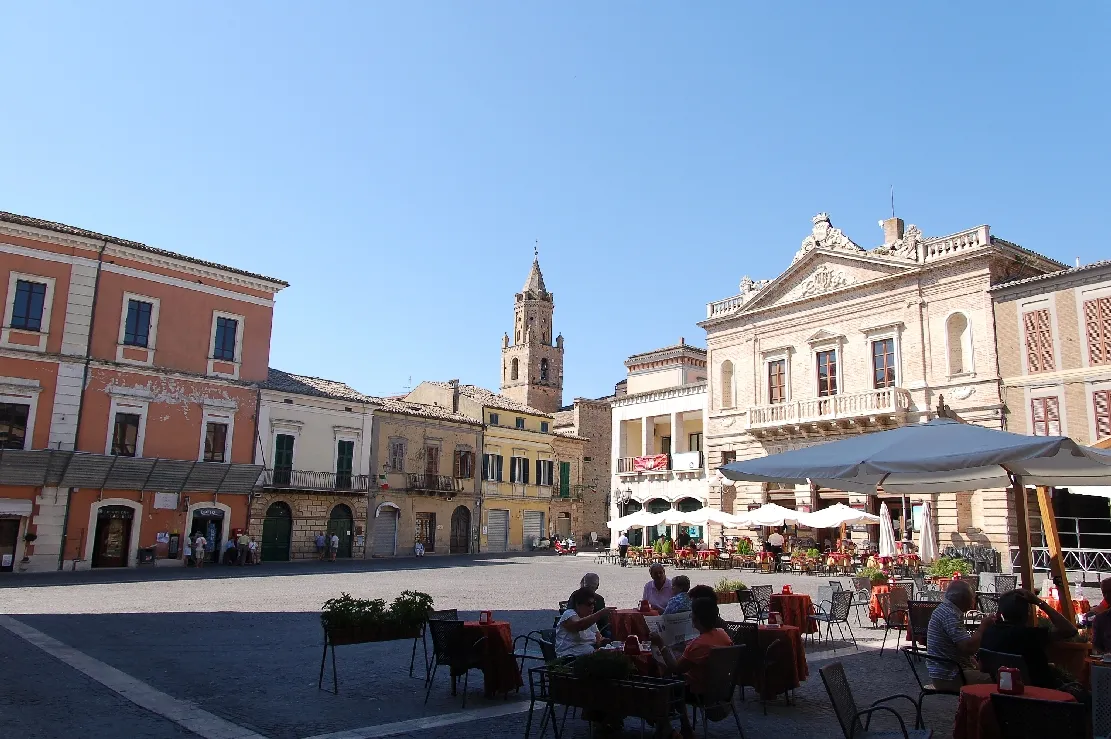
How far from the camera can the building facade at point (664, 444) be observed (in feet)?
120

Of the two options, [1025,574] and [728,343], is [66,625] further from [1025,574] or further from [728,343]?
[728,343]

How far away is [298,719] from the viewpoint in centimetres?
694

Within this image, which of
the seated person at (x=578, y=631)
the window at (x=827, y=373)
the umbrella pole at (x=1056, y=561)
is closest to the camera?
the seated person at (x=578, y=631)

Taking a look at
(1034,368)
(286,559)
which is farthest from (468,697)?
(286,559)

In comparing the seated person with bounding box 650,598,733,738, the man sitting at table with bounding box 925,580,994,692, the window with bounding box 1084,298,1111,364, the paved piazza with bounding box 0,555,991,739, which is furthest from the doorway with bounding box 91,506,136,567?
the window with bounding box 1084,298,1111,364

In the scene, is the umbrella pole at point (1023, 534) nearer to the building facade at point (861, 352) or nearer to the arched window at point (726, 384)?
the building facade at point (861, 352)

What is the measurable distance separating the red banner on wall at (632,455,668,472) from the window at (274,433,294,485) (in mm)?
15688

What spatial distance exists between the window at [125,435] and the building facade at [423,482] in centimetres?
1078

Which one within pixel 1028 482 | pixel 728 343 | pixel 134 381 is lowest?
pixel 1028 482

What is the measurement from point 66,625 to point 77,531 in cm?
1541

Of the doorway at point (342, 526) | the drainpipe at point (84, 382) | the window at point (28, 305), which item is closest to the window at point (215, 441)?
the drainpipe at point (84, 382)

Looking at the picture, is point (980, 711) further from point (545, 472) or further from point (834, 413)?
point (545, 472)

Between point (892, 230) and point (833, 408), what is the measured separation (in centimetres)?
700

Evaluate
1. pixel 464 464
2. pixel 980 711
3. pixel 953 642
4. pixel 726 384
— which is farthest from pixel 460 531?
pixel 980 711
